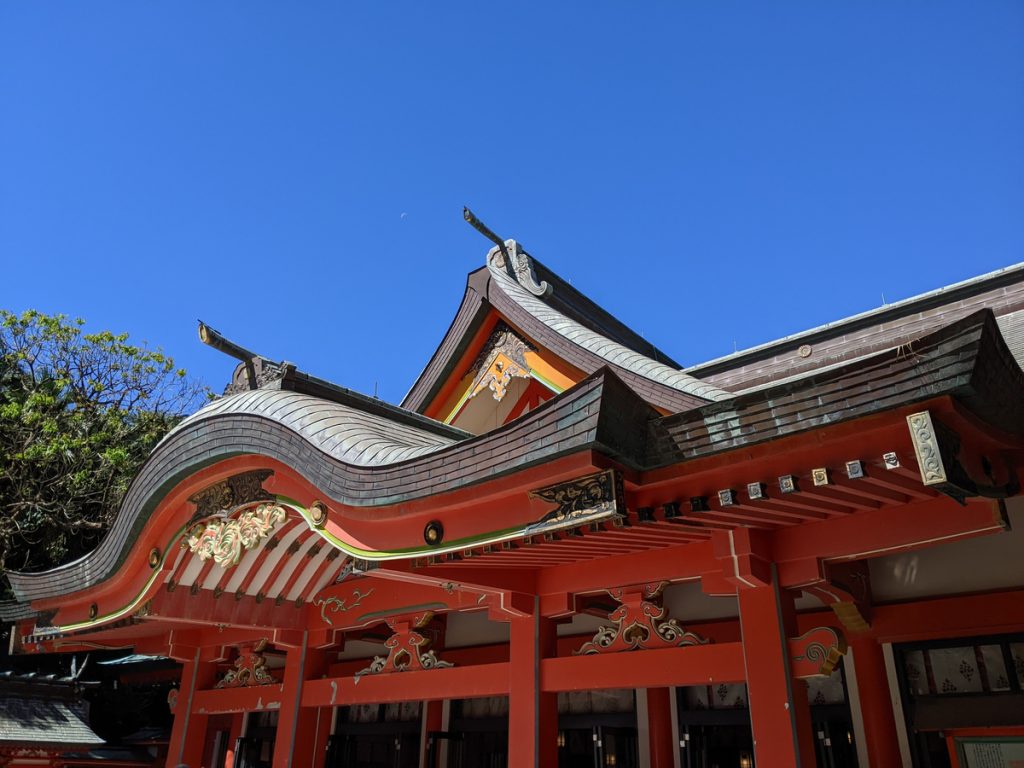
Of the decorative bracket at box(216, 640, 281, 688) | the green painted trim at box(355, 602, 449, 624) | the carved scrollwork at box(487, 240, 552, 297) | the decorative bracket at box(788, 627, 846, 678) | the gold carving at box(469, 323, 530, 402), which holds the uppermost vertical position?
the carved scrollwork at box(487, 240, 552, 297)

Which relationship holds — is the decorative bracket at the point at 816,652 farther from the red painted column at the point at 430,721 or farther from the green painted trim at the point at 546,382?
the red painted column at the point at 430,721

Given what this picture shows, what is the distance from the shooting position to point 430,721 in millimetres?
9383

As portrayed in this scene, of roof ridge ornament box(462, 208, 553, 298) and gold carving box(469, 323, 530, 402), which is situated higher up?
roof ridge ornament box(462, 208, 553, 298)

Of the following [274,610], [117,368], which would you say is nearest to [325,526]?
[274,610]

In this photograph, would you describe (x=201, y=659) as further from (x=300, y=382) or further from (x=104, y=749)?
(x=300, y=382)

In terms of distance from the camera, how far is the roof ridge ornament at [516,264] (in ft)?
30.7

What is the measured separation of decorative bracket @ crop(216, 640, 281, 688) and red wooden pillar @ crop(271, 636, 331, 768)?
0.82 m

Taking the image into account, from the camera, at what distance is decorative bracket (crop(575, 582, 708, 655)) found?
5.73 meters

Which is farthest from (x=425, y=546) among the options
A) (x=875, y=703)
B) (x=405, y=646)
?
(x=875, y=703)

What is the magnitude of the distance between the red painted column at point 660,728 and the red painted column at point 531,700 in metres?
1.72

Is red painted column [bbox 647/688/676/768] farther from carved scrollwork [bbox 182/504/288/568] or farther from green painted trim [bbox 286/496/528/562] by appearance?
carved scrollwork [bbox 182/504/288/568]

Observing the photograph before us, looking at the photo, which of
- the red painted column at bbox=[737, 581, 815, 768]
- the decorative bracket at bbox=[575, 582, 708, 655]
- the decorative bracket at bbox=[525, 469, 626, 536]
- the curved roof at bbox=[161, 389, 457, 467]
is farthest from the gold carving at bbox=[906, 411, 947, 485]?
the decorative bracket at bbox=[575, 582, 708, 655]

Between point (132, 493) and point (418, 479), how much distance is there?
13.1ft

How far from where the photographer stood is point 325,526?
5484 millimetres
